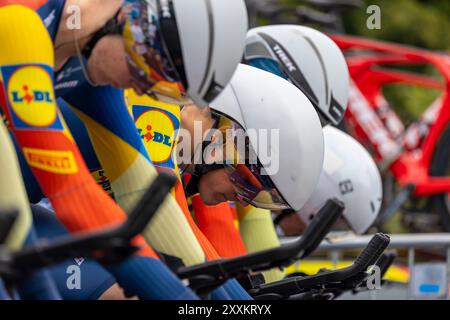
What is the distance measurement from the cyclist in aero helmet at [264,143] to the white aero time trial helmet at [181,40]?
0.62 meters

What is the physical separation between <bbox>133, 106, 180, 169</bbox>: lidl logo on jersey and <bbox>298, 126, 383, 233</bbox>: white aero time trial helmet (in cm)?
132

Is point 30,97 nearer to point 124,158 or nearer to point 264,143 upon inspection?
point 124,158

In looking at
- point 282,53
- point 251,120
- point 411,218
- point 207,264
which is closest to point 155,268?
point 207,264

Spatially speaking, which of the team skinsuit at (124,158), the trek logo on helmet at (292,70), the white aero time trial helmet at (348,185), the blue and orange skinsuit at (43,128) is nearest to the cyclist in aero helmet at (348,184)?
the white aero time trial helmet at (348,185)

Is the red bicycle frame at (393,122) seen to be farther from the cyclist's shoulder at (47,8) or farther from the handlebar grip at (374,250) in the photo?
the cyclist's shoulder at (47,8)

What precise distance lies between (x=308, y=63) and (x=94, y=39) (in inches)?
73.1

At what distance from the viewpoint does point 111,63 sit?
257cm

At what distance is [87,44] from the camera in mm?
2605

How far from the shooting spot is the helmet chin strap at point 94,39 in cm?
256

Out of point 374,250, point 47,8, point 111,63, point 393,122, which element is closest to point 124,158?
point 111,63

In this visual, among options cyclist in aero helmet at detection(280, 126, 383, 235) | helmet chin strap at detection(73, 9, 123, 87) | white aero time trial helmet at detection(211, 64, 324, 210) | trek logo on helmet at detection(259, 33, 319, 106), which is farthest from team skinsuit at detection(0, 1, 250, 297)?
cyclist in aero helmet at detection(280, 126, 383, 235)

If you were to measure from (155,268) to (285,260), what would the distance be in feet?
1.01

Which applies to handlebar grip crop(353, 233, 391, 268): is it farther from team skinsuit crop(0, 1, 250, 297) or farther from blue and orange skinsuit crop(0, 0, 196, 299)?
blue and orange skinsuit crop(0, 0, 196, 299)

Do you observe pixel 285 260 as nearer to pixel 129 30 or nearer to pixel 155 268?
pixel 155 268
